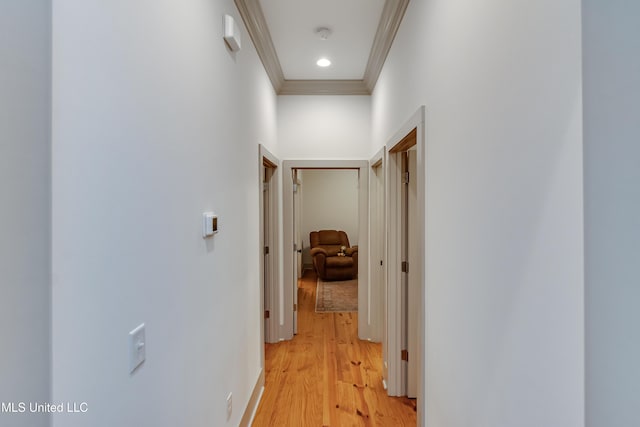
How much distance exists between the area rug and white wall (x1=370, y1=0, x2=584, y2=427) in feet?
9.96

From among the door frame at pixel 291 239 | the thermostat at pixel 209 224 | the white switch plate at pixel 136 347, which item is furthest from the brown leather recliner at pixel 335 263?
the white switch plate at pixel 136 347

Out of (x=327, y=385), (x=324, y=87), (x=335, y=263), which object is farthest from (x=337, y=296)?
(x=324, y=87)

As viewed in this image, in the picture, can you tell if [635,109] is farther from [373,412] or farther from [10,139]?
[373,412]

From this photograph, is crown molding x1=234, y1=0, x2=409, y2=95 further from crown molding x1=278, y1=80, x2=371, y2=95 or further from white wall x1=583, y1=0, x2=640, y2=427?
white wall x1=583, y1=0, x2=640, y2=427

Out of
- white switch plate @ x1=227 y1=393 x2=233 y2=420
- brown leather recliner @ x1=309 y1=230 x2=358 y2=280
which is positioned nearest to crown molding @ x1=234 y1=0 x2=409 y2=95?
white switch plate @ x1=227 y1=393 x2=233 y2=420

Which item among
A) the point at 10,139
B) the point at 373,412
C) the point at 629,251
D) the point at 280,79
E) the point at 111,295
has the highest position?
the point at 280,79

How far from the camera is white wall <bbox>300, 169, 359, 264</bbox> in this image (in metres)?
7.26

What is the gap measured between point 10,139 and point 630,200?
101 cm

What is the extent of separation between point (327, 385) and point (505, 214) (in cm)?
225

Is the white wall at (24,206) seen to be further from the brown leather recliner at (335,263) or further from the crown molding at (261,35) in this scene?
the brown leather recliner at (335,263)

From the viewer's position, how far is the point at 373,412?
2205 millimetres

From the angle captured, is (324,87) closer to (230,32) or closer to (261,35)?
(261,35)

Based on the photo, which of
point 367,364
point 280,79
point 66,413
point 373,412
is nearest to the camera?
point 66,413

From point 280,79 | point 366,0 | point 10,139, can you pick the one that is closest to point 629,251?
point 10,139
